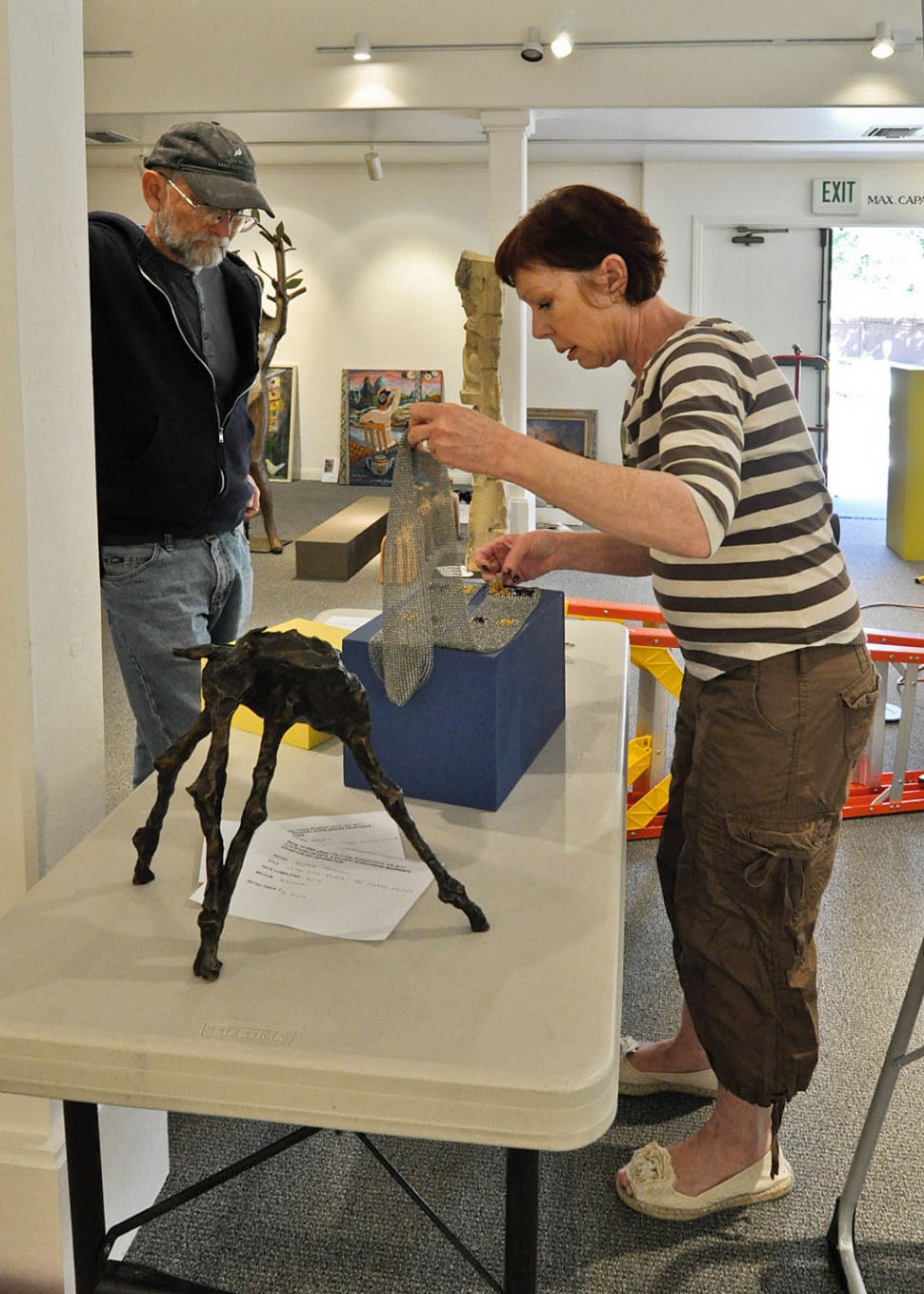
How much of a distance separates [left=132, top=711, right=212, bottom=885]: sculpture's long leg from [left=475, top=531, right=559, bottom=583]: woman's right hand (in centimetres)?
74

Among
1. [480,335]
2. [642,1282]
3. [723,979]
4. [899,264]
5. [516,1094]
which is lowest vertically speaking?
[642,1282]

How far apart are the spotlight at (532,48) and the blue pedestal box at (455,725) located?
6.16 metres

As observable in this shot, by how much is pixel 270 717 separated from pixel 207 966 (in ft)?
0.86

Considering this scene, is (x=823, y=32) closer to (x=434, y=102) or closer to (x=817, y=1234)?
(x=434, y=102)

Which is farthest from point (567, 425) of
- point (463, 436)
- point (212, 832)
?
point (212, 832)

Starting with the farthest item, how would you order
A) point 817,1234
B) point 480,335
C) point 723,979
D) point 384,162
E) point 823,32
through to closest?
point 384,162, point 823,32, point 480,335, point 817,1234, point 723,979

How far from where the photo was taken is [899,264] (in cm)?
1062

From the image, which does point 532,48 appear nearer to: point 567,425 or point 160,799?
point 567,425

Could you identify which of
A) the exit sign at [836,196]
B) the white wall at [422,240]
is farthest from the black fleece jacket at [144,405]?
the exit sign at [836,196]

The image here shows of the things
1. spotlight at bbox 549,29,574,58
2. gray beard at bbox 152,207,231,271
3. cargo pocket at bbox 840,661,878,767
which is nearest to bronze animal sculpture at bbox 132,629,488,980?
cargo pocket at bbox 840,661,878,767

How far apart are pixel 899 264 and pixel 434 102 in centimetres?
550

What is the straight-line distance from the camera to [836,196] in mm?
9859

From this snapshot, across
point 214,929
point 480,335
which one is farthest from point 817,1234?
point 480,335

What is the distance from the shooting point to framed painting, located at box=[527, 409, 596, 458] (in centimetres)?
1061
